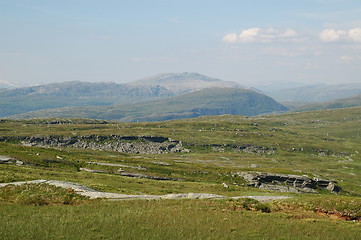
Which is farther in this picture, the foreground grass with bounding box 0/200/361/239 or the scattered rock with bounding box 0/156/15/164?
the scattered rock with bounding box 0/156/15/164

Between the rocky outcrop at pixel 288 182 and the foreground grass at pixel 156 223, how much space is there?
60906 mm

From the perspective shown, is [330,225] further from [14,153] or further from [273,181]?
[14,153]

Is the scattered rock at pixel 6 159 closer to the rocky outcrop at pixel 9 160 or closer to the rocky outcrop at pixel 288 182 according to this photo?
the rocky outcrop at pixel 9 160

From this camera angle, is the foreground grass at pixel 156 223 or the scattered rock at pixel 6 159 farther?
the scattered rock at pixel 6 159

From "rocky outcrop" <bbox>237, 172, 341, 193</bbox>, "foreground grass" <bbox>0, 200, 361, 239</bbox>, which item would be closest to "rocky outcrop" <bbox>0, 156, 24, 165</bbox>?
"foreground grass" <bbox>0, 200, 361, 239</bbox>

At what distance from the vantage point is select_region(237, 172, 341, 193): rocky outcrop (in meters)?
101

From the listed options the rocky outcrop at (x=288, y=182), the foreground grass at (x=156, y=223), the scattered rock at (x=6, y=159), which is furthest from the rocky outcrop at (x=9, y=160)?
the rocky outcrop at (x=288, y=182)

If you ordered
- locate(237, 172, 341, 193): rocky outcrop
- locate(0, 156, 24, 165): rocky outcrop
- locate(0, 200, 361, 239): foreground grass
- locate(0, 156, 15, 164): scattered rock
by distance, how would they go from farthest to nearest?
1. locate(237, 172, 341, 193): rocky outcrop
2. locate(0, 156, 24, 165): rocky outcrop
3. locate(0, 156, 15, 164): scattered rock
4. locate(0, 200, 361, 239): foreground grass

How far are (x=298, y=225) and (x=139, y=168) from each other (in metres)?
68.7

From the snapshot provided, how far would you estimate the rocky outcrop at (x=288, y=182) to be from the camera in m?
101

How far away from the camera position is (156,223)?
33562mm

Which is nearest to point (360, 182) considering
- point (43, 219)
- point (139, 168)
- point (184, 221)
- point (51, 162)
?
point (139, 168)

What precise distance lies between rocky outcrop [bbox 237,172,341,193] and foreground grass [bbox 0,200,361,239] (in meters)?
60.9

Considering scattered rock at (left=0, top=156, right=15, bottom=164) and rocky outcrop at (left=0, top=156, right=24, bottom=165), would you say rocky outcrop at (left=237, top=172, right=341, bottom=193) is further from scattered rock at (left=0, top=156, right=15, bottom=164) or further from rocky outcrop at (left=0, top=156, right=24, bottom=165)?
scattered rock at (left=0, top=156, right=15, bottom=164)
